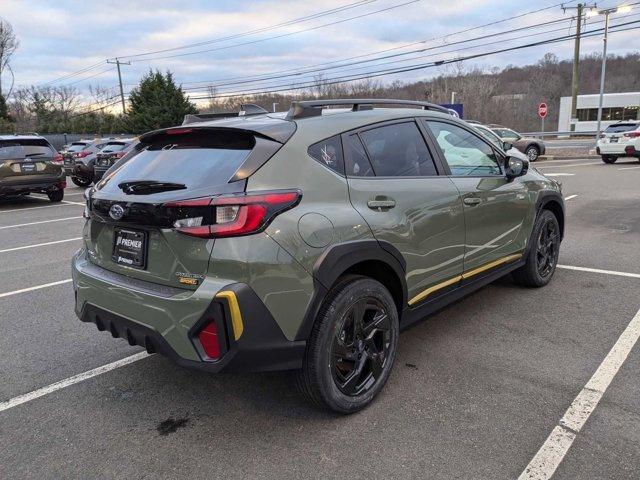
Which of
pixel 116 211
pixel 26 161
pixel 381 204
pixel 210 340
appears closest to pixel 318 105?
pixel 381 204

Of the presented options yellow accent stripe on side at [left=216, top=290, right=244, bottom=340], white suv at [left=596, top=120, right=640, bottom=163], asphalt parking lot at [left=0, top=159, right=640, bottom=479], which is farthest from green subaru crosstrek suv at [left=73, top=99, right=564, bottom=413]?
white suv at [left=596, top=120, right=640, bottom=163]

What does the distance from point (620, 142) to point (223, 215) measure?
20.2 metres

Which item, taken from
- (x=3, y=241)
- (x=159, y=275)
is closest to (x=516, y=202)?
(x=159, y=275)

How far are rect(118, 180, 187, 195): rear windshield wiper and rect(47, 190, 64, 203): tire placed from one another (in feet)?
40.1

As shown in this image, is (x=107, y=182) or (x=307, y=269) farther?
(x=107, y=182)

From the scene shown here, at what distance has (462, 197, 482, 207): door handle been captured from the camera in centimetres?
369

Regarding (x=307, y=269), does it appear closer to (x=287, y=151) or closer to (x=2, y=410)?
(x=287, y=151)

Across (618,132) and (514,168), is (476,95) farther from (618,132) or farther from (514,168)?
(514,168)

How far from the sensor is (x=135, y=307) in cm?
268

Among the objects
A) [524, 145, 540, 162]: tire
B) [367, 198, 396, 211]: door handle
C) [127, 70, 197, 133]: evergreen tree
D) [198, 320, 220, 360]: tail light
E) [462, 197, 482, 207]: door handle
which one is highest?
[127, 70, 197, 133]: evergreen tree

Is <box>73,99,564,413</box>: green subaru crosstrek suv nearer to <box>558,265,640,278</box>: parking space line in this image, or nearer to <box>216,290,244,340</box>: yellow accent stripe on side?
<box>216,290,244,340</box>: yellow accent stripe on side

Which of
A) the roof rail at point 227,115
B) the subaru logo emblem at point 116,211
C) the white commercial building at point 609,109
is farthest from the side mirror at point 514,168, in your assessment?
the white commercial building at point 609,109

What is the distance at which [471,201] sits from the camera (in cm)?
375

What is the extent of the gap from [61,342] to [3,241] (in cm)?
558
